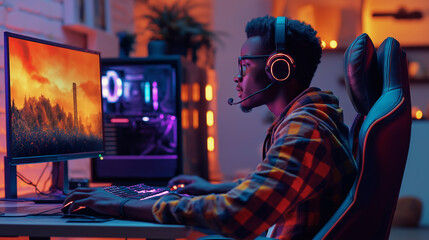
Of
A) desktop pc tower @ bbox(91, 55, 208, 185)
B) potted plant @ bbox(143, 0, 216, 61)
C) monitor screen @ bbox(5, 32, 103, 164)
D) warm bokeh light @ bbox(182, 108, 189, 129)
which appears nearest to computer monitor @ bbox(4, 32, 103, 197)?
monitor screen @ bbox(5, 32, 103, 164)

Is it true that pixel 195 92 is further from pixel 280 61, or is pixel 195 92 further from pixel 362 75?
pixel 362 75

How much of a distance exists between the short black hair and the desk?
0.50 meters

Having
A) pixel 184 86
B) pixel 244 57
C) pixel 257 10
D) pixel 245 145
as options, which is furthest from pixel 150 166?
pixel 257 10

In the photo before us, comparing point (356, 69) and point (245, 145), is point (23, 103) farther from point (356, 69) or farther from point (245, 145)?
point (245, 145)

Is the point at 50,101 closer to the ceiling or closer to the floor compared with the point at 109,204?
closer to the ceiling

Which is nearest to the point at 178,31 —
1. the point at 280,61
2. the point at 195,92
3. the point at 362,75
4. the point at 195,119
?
the point at 195,92

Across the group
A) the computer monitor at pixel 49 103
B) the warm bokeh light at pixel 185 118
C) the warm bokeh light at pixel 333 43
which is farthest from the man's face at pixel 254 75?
the warm bokeh light at pixel 333 43

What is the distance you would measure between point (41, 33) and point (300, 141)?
4.95 feet

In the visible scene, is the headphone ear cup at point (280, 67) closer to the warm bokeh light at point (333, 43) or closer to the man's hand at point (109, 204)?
the man's hand at point (109, 204)

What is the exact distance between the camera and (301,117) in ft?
3.34

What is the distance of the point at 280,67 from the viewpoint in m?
1.18

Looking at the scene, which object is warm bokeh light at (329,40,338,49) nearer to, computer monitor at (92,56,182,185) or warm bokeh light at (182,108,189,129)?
warm bokeh light at (182,108,189,129)

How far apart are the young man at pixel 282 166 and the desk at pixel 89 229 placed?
0.02m

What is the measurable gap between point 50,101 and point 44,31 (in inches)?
28.3
